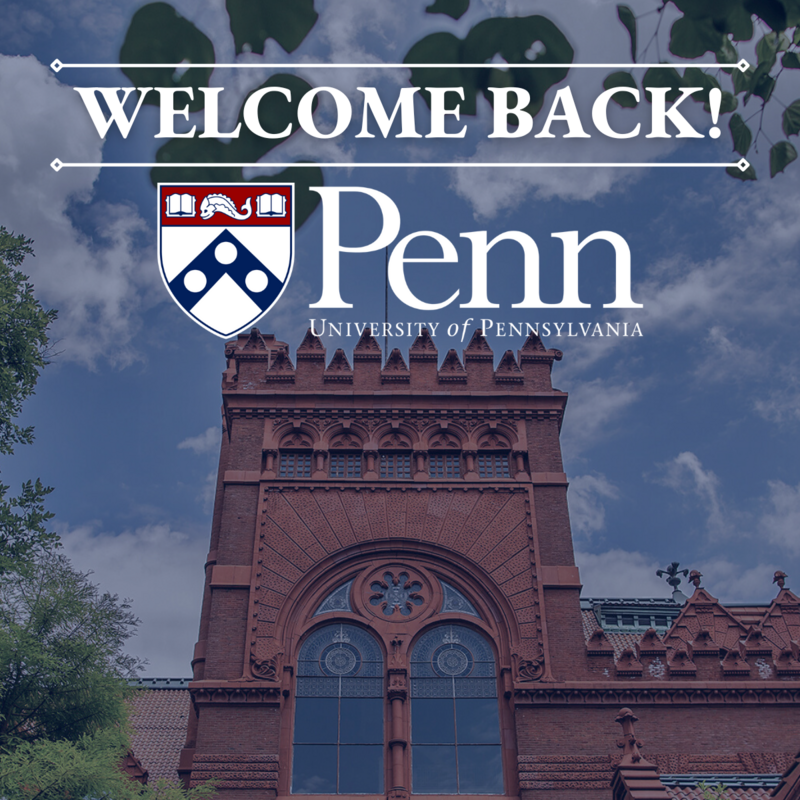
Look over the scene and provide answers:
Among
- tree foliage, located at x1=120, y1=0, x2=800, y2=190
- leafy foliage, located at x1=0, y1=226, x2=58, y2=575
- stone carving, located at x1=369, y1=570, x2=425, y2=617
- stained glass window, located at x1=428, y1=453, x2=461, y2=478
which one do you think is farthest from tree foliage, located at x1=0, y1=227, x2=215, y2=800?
tree foliage, located at x1=120, y1=0, x2=800, y2=190

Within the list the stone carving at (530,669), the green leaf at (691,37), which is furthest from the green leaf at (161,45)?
the stone carving at (530,669)

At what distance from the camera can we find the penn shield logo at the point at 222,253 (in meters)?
10.3

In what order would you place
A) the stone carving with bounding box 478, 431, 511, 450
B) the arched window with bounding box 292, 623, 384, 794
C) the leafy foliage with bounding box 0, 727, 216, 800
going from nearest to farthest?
the leafy foliage with bounding box 0, 727, 216, 800
the arched window with bounding box 292, 623, 384, 794
the stone carving with bounding box 478, 431, 511, 450

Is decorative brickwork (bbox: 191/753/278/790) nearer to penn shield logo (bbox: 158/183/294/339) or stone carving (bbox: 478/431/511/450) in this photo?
stone carving (bbox: 478/431/511/450)

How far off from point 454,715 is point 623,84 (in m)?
15.3

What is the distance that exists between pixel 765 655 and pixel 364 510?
8708 mm

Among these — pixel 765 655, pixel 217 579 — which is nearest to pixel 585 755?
pixel 765 655

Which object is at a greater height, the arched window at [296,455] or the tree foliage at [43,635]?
the arched window at [296,455]

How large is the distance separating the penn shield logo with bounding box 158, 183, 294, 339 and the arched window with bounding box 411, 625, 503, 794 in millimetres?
8971

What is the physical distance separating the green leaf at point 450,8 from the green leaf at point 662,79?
1066 mm

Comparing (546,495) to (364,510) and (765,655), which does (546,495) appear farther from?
(765,655)

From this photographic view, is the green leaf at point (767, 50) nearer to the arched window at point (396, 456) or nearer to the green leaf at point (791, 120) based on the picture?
the green leaf at point (791, 120)

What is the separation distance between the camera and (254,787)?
16.6m

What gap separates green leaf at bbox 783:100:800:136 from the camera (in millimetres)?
4625
